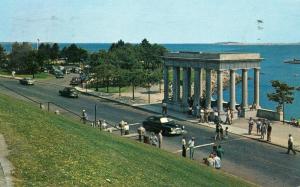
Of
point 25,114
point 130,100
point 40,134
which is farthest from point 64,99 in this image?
point 40,134

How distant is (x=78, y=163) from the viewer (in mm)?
15820

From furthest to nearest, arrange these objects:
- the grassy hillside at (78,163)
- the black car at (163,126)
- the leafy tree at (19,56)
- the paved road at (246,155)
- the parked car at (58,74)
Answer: the leafy tree at (19,56) → the parked car at (58,74) → the black car at (163,126) → the paved road at (246,155) → the grassy hillside at (78,163)

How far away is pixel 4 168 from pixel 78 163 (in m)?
2.85

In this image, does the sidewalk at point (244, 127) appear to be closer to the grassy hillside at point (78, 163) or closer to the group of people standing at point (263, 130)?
the group of people standing at point (263, 130)

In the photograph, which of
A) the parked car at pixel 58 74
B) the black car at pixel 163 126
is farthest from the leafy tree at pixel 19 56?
the black car at pixel 163 126

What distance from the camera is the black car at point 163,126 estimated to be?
3675cm

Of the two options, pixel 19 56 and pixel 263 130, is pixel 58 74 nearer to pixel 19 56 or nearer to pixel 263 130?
pixel 19 56

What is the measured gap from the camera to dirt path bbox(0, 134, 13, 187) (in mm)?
12198

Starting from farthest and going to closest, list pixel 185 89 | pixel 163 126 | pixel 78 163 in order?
A: pixel 185 89 → pixel 163 126 → pixel 78 163

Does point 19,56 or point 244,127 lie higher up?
point 19,56

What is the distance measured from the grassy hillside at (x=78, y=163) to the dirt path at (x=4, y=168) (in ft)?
0.66

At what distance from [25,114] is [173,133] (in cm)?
1481

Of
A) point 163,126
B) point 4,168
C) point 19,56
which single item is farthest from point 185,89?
point 19,56

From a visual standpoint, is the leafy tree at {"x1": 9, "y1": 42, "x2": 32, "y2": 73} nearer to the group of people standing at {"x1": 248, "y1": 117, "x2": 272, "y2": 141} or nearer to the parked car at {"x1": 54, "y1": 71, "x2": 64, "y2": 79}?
the parked car at {"x1": 54, "y1": 71, "x2": 64, "y2": 79}
